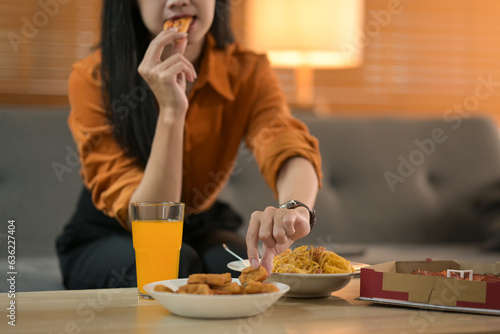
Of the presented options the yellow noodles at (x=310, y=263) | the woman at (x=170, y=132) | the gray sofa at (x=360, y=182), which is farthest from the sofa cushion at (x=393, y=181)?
the yellow noodles at (x=310, y=263)

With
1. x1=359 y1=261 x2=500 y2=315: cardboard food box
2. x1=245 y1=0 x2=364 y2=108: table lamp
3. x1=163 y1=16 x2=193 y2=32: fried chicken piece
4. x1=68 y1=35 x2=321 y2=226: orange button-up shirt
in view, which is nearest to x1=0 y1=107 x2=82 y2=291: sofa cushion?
x1=68 y1=35 x2=321 y2=226: orange button-up shirt

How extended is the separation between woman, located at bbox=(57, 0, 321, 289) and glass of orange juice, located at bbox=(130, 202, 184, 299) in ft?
1.10

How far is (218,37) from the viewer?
1.68 metres

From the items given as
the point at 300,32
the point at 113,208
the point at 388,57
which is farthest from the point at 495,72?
the point at 113,208

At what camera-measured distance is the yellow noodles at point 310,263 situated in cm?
101

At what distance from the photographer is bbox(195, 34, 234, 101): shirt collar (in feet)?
5.27

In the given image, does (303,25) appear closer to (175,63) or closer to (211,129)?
(211,129)

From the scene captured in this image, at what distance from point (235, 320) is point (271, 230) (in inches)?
7.0

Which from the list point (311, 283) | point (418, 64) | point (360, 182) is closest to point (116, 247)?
point (311, 283)

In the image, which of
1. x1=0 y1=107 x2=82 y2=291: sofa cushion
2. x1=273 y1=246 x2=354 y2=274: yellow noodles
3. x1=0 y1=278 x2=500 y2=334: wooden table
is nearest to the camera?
x1=0 y1=278 x2=500 y2=334: wooden table

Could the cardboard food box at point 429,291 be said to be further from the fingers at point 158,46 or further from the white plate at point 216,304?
the fingers at point 158,46

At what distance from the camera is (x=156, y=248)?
0.97 m

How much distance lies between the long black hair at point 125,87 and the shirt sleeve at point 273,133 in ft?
0.83

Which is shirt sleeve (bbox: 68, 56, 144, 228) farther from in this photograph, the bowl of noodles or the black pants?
the bowl of noodles
